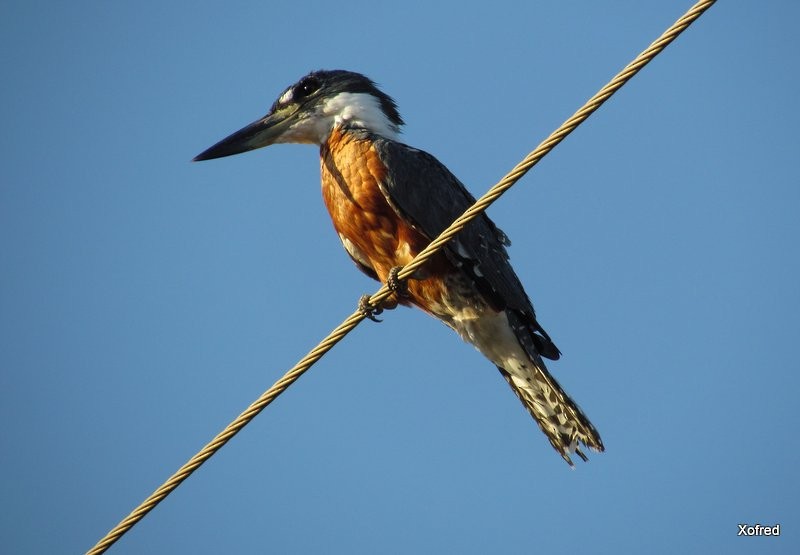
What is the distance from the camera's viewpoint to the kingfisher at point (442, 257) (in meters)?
4.93

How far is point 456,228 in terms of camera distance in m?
3.34

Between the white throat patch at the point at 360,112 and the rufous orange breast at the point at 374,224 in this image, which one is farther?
the white throat patch at the point at 360,112

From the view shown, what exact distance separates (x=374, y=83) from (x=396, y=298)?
6.02 feet

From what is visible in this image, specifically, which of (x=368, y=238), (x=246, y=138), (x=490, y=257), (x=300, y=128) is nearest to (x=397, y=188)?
(x=368, y=238)

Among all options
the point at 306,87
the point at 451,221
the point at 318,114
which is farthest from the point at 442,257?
the point at 306,87

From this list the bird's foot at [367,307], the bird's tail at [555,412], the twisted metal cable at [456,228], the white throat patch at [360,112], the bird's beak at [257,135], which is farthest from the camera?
the bird's beak at [257,135]

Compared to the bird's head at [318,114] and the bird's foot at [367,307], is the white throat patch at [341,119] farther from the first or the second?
the bird's foot at [367,307]

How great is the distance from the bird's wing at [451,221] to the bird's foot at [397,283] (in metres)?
0.29

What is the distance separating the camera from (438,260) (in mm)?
4902

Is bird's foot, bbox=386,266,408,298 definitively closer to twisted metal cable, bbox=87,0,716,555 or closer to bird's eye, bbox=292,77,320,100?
twisted metal cable, bbox=87,0,716,555

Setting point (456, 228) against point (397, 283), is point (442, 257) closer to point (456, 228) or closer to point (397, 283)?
point (397, 283)

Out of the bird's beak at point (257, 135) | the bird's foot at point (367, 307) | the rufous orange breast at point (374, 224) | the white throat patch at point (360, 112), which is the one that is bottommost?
the bird's foot at point (367, 307)

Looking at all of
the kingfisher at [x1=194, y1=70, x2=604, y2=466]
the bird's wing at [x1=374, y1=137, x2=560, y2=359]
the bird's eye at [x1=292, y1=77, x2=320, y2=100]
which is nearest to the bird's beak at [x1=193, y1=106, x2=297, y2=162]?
the bird's eye at [x1=292, y1=77, x2=320, y2=100]

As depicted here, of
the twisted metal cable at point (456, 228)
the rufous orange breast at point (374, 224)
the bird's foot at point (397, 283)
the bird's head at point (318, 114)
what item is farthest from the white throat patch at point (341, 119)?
the twisted metal cable at point (456, 228)
